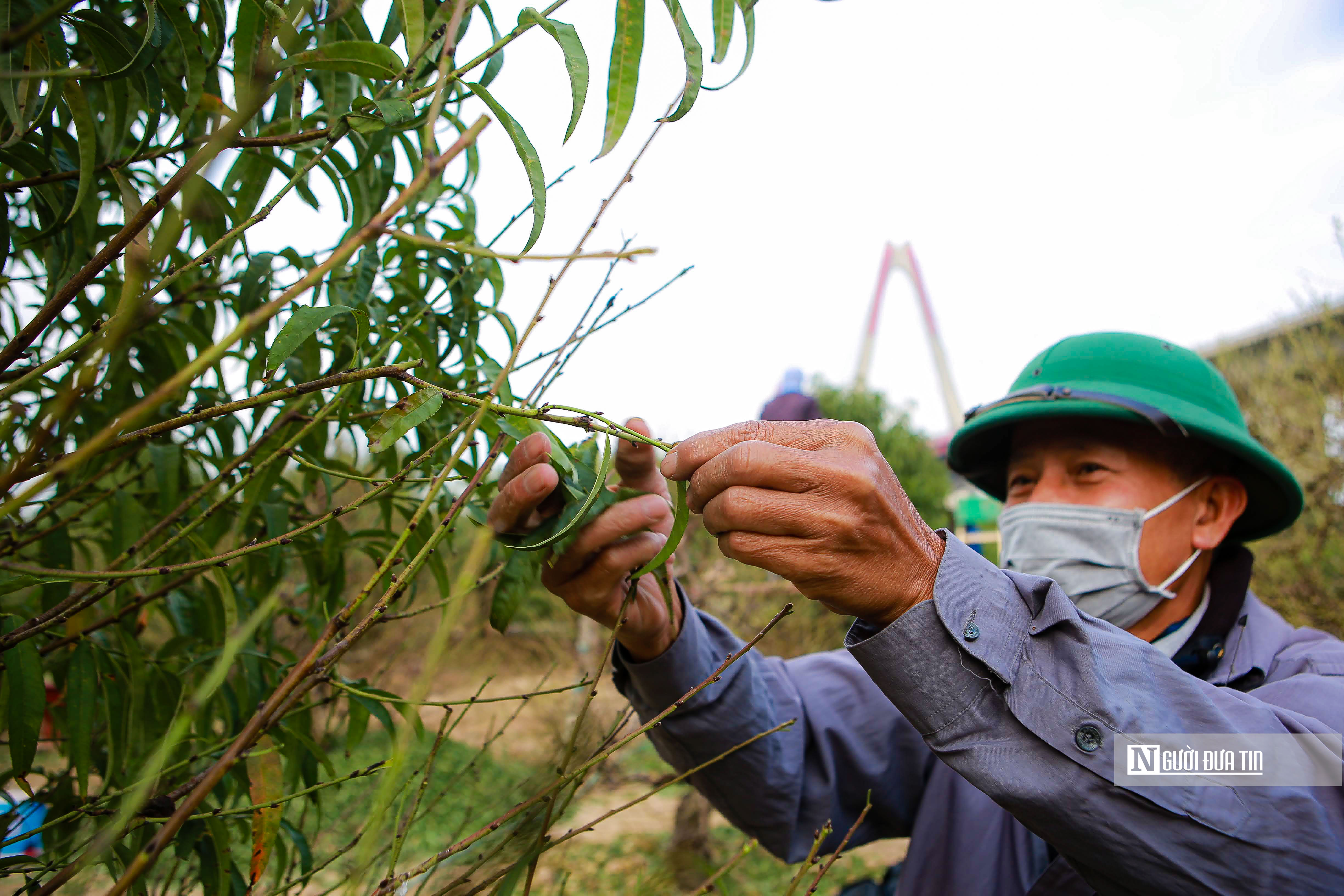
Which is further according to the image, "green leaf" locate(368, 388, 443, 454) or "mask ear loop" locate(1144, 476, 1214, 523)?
"mask ear loop" locate(1144, 476, 1214, 523)

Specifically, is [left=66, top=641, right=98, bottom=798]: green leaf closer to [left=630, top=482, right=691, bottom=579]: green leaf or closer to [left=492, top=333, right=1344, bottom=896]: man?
[left=492, top=333, right=1344, bottom=896]: man

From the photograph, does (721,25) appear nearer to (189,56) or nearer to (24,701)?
(189,56)

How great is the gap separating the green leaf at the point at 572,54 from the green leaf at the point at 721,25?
0.12 metres

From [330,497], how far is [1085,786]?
949mm

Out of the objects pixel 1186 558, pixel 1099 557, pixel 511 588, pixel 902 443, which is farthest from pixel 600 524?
pixel 902 443

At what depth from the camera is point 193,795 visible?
47 centimetres

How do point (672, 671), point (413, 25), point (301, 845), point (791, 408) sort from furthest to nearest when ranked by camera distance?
point (791, 408)
point (672, 671)
point (301, 845)
point (413, 25)

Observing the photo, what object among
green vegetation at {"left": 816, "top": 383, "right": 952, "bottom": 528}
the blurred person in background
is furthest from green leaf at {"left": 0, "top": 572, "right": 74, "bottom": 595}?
green vegetation at {"left": 816, "top": 383, "right": 952, "bottom": 528}

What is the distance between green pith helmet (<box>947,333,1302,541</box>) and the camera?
1.72 metres

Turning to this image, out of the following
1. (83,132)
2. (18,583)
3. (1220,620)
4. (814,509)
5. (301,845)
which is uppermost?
(83,132)

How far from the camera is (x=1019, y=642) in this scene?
0.94 meters

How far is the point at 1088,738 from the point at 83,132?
1219 millimetres

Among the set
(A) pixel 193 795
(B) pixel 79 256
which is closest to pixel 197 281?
(B) pixel 79 256

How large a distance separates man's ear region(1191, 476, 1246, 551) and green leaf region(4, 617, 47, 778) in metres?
2.11
